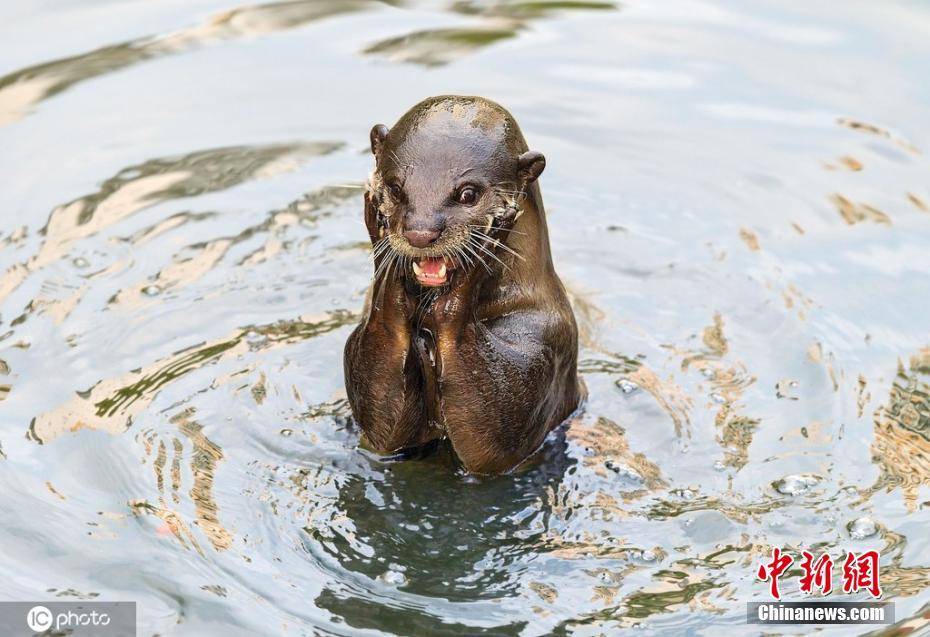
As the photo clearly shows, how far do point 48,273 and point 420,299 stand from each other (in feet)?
10.9

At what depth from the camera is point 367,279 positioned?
945cm

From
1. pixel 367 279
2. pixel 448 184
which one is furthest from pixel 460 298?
pixel 367 279

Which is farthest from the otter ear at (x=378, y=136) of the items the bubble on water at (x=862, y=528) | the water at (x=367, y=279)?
the bubble on water at (x=862, y=528)

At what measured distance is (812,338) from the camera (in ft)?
29.0

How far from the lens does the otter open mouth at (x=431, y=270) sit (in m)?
6.72

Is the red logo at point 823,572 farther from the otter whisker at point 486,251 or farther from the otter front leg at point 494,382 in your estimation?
the otter whisker at point 486,251

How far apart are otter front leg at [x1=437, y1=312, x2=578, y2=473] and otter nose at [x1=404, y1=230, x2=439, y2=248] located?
0.64m

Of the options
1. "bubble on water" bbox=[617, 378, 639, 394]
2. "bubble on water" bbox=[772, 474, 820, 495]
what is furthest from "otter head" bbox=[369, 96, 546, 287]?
"bubble on water" bbox=[772, 474, 820, 495]

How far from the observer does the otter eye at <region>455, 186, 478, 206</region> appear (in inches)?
264

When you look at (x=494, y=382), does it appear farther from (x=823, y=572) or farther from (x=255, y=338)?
(x=255, y=338)

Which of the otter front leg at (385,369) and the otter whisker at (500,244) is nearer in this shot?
the otter whisker at (500,244)

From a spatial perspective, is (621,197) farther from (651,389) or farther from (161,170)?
(161,170)

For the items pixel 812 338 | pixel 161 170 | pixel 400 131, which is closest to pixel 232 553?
pixel 400 131

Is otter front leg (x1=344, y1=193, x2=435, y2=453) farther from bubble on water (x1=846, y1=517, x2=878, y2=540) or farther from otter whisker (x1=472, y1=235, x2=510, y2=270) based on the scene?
bubble on water (x1=846, y1=517, x2=878, y2=540)
